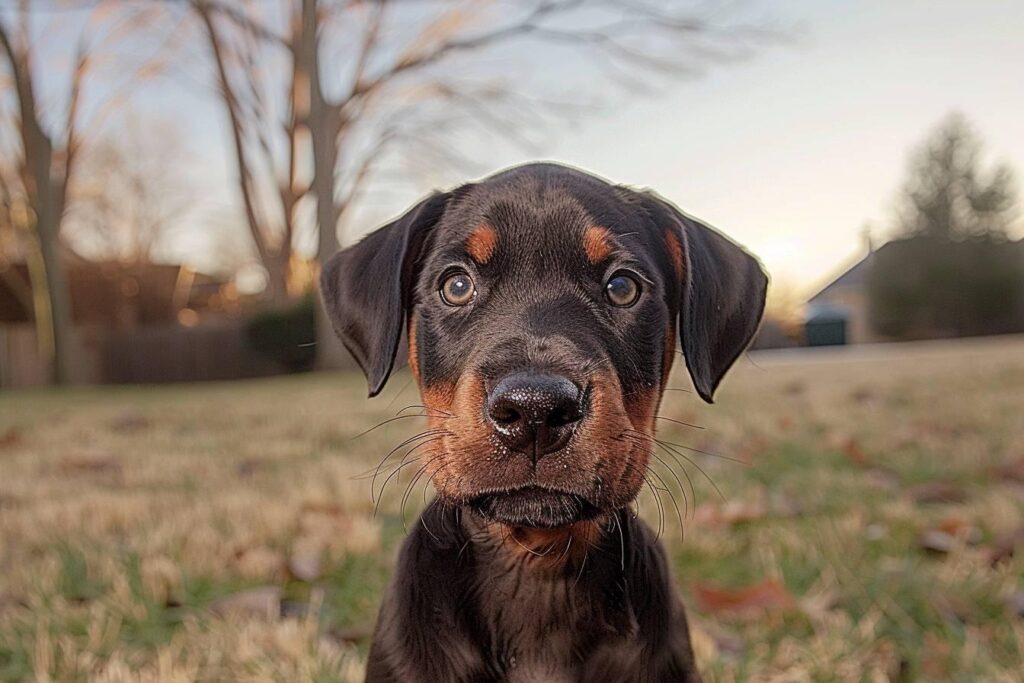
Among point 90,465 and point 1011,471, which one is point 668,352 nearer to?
point 1011,471

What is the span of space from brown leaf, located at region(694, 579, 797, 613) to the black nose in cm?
173

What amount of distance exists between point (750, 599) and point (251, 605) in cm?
178

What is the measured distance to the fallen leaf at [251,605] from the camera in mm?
3053

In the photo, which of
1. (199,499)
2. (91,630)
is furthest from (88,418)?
(91,630)

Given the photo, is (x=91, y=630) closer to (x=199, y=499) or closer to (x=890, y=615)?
(x=199, y=499)

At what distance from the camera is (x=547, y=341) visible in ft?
6.17

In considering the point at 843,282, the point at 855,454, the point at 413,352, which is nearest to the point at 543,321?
the point at 413,352

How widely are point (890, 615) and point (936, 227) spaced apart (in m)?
43.3

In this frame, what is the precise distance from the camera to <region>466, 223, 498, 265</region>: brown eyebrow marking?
2.20m

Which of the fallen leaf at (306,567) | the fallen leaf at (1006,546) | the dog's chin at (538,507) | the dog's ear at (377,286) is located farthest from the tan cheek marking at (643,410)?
the fallen leaf at (1006,546)

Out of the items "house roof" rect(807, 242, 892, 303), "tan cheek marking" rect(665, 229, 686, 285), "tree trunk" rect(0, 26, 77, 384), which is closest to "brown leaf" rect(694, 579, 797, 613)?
"tan cheek marking" rect(665, 229, 686, 285)

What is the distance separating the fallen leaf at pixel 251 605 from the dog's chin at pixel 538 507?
150cm

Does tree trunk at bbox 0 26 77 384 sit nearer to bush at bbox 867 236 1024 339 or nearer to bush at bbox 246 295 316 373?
bush at bbox 246 295 316 373

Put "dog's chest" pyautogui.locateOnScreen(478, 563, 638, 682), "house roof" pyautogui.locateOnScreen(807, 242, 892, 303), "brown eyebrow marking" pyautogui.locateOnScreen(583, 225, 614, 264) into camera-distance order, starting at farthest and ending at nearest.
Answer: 1. "house roof" pyautogui.locateOnScreen(807, 242, 892, 303)
2. "brown eyebrow marking" pyautogui.locateOnScreen(583, 225, 614, 264)
3. "dog's chest" pyautogui.locateOnScreen(478, 563, 638, 682)
